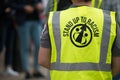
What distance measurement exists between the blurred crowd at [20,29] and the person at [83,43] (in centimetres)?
537

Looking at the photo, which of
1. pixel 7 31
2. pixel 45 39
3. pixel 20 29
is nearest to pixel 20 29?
pixel 20 29

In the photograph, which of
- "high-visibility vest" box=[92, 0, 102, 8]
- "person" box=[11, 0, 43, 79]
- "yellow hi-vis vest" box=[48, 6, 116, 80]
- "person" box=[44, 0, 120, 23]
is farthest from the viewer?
"person" box=[11, 0, 43, 79]

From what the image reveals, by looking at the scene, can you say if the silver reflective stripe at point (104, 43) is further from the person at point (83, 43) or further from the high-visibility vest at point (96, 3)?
the high-visibility vest at point (96, 3)

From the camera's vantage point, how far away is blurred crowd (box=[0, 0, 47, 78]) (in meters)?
9.62

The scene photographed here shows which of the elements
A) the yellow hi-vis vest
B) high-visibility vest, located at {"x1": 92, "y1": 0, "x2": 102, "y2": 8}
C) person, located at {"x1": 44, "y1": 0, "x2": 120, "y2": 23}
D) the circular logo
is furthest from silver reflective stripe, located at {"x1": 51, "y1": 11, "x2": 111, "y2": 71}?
person, located at {"x1": 44, "y1": 0, "x2": 120, "y2": 23}

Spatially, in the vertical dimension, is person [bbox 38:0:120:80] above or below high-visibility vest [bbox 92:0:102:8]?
below

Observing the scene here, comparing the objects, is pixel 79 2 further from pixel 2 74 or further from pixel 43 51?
pixel 2 74

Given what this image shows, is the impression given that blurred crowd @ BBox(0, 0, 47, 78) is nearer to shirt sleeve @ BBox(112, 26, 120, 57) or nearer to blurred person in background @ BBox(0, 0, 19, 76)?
blurred person in background @ BBox(0, 0, 19, 76)

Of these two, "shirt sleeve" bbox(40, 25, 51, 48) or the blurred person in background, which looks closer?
"shirt sleeve" bbox(40, 25, 51, 48)

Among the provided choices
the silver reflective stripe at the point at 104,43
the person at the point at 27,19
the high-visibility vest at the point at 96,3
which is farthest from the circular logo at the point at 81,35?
the person at the point at 27,19

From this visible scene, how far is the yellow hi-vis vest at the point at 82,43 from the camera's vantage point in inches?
163

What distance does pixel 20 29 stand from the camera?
9695mm

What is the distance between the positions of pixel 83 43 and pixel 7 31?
19.3 ft

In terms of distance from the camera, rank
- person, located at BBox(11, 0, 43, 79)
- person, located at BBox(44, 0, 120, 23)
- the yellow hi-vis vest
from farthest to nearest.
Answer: person, located at BBox(11, 0, 43, 79)
person, located at BBox(44, 0, 120, 23)
the yellow hi-vis vest
